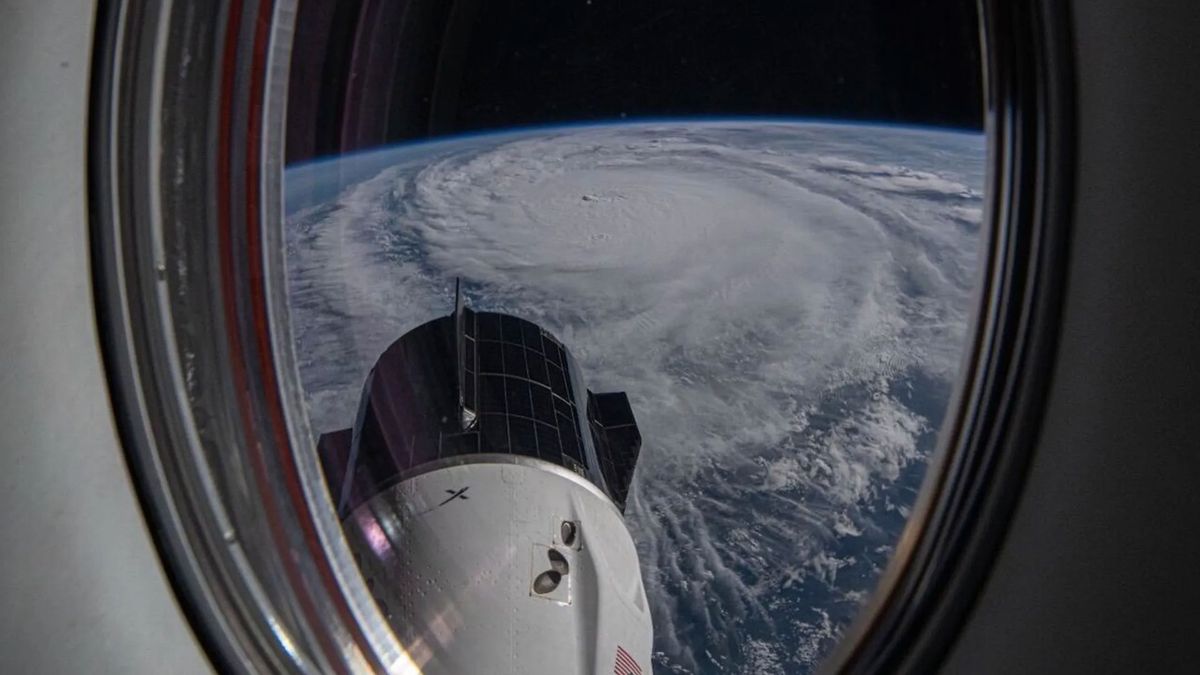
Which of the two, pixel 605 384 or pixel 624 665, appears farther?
pixel 605 384

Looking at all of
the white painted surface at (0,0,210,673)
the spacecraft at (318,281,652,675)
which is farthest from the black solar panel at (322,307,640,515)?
the white painted surface at (0,0,210,673)

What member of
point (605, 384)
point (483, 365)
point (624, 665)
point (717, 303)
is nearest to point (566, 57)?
point (483, 365)

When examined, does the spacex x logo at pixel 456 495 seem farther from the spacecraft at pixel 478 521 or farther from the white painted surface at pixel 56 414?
the white painted surface at pixel 56 414

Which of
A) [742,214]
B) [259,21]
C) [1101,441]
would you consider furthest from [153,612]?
[742,214]

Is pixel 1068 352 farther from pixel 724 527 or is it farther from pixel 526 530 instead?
pixel 724 527

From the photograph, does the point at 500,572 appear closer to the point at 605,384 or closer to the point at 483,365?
the point at 483,365
